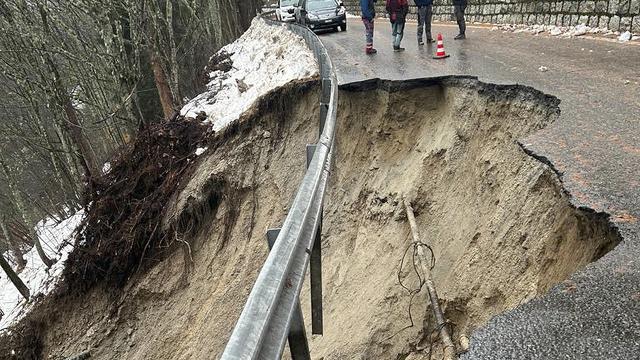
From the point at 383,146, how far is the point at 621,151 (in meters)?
4.53

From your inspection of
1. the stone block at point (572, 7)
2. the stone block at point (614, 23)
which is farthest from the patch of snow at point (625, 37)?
the stone block at point (572, 7)

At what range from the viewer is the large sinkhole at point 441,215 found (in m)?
4.30

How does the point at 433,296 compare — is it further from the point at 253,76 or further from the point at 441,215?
the point at 253,76

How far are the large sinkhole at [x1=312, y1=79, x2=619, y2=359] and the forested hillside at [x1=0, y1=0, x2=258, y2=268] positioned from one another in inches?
267

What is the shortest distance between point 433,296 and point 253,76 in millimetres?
9165

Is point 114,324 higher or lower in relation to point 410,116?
lower

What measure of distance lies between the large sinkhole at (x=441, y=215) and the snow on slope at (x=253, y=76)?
82.3 inches

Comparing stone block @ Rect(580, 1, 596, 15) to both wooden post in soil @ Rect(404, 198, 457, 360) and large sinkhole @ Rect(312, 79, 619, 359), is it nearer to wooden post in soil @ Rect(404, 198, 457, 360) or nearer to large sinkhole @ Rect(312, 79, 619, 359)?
large sinkhole @ Rect(312, 79, 619, 359)

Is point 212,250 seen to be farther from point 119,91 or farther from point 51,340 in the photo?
point 119,91

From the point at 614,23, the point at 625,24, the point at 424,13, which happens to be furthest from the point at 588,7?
the point at 424,13

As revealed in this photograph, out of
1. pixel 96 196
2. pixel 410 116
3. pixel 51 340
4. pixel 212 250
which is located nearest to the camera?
pixel 410 116

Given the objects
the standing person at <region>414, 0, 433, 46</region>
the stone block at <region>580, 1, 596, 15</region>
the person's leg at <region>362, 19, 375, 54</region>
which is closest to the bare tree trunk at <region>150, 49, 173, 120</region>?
the person's leg at <region>362, 19, 375, 54</region>

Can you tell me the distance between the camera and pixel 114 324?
9734 mm

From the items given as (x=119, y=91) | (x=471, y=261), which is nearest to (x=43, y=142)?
(x=119, y=91)
